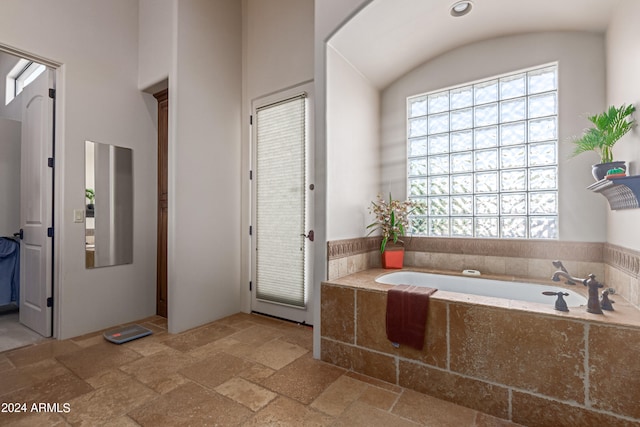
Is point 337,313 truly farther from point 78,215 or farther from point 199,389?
point 78,215

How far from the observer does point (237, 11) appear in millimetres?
3635

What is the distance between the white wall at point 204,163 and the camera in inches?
118

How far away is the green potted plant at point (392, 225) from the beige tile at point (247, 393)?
1542 millimetres

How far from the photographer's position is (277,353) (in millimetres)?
2531

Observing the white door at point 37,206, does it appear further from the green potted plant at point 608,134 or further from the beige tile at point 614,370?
the green potted plant at point 608,134

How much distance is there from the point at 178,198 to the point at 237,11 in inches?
92.3

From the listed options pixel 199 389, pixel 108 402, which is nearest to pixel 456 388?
pixel 199 389

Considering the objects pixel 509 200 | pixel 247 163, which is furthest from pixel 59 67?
pixel 509 200

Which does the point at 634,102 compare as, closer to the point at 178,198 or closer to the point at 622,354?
the point at 622,354

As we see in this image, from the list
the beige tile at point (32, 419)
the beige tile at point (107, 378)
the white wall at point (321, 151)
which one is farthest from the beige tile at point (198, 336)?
the white wall at point (321, 151)

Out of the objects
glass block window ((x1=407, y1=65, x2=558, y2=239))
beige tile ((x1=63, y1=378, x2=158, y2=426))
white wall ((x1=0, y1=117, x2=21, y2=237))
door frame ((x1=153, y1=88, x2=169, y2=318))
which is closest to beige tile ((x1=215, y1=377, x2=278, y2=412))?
beige tile ((x1=63, y1=378, x2=158, y2=426))

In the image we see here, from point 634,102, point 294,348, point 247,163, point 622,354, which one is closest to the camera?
point 622,354

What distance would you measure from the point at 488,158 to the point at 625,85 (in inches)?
39.6

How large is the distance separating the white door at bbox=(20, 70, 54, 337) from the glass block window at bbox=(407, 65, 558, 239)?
11.4 ft
